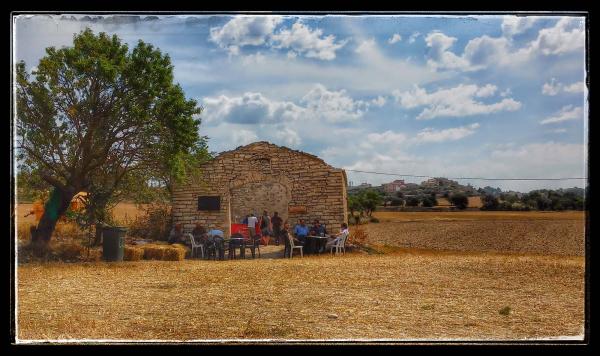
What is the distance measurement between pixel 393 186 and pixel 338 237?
2.98 metres

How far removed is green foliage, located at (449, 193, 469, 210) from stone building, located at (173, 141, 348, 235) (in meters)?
2.99

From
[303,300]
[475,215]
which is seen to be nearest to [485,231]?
[475,215]

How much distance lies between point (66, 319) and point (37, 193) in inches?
165

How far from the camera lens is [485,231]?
15.5 meters

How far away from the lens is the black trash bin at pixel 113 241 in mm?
13883

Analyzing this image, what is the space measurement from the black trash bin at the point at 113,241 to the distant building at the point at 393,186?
6099 mm

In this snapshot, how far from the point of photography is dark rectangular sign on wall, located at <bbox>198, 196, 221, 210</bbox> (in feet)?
53.6

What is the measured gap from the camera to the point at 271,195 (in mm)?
17672

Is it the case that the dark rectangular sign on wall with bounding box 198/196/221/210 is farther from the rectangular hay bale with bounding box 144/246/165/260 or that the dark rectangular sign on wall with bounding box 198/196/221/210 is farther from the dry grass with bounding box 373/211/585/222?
the dry grass with bounding box 373/211/585/222

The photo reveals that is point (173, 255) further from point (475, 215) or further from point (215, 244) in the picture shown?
point (475, 215)

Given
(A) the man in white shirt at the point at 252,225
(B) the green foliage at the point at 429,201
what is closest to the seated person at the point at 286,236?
(A) the man in white shirt at the point at 252,225

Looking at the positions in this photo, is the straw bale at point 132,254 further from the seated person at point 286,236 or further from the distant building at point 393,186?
the distant building at point 393,186

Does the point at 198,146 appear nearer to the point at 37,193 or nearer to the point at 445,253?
the point at 37,193

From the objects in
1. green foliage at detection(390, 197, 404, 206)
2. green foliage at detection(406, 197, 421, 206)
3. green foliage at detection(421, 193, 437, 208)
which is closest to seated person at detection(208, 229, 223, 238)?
green foliage at detection(390, 197, 404, 206)
